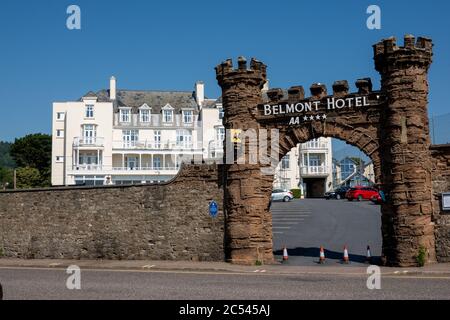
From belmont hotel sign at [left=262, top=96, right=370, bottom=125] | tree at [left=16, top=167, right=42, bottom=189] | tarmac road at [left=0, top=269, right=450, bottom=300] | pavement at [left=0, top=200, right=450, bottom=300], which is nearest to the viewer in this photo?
tarmac road at [left=0, top=269, right=450, bottom=300]

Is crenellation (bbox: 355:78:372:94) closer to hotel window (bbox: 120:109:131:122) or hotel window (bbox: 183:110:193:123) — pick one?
hotel window (bbox: 183:110:193:123)

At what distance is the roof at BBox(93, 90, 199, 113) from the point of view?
6612 centimetres

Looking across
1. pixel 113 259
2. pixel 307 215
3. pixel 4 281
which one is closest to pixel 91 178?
pixel 307 215

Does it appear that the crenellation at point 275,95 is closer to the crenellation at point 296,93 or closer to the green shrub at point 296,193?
the crenellation at point 296,93

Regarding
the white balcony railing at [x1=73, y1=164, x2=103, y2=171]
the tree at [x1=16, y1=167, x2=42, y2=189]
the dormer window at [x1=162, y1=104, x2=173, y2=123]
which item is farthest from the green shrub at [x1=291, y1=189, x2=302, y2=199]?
the tree at [x1=16, y1=167, x2=42, y2=189]

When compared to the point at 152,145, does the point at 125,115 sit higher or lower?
higher

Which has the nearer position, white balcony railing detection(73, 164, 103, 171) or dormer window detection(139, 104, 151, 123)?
white balcony railing detection(73, 164, 103, 171)

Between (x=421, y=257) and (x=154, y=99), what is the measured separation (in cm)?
5841

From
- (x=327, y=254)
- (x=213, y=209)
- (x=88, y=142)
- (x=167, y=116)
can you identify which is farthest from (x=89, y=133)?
(x=327, y=254)

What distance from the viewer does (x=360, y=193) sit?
4375cm

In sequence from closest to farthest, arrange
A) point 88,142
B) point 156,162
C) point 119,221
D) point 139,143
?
1. point 119,221
2. point 88,142
3. point 139,143
4. point 156,162

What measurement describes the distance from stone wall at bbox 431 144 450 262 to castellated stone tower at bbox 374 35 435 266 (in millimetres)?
205

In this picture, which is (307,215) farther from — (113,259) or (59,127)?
(59,127)

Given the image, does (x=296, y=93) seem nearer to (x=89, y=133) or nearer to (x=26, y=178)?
(x=89, y=133)
